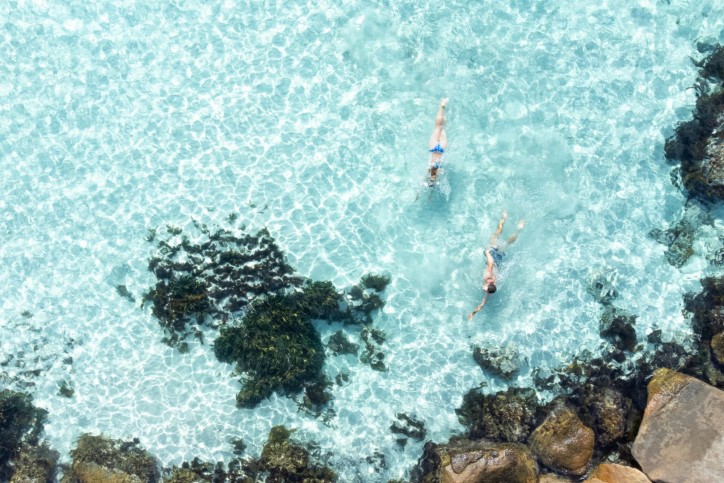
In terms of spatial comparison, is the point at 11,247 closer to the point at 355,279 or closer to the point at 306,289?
the point at 306,289

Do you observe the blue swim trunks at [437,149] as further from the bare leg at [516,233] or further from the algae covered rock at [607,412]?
the algae covered rock at [607,412]

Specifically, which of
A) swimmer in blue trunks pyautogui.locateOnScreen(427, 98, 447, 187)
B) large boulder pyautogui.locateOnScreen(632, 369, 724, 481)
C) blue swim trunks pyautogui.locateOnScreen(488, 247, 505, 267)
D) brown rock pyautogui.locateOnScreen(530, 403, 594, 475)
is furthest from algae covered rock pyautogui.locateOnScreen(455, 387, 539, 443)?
swimmer in blue trunks pyautogui.locateOnScreen(427, 98, 447, 187)

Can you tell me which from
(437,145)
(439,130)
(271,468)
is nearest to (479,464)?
(271,468)

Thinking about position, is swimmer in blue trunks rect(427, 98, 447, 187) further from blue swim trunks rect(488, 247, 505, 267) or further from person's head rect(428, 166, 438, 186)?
blue swim trunks rect(488, 247, 505, 267)

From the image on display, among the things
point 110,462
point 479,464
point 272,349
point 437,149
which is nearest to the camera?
point 479,464

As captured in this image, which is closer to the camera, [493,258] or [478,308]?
[478,308]

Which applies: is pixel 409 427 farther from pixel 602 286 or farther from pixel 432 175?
pixel 432 175

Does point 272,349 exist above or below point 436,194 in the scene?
below

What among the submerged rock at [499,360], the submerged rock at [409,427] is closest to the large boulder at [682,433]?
the submerged rock at [499,360]
